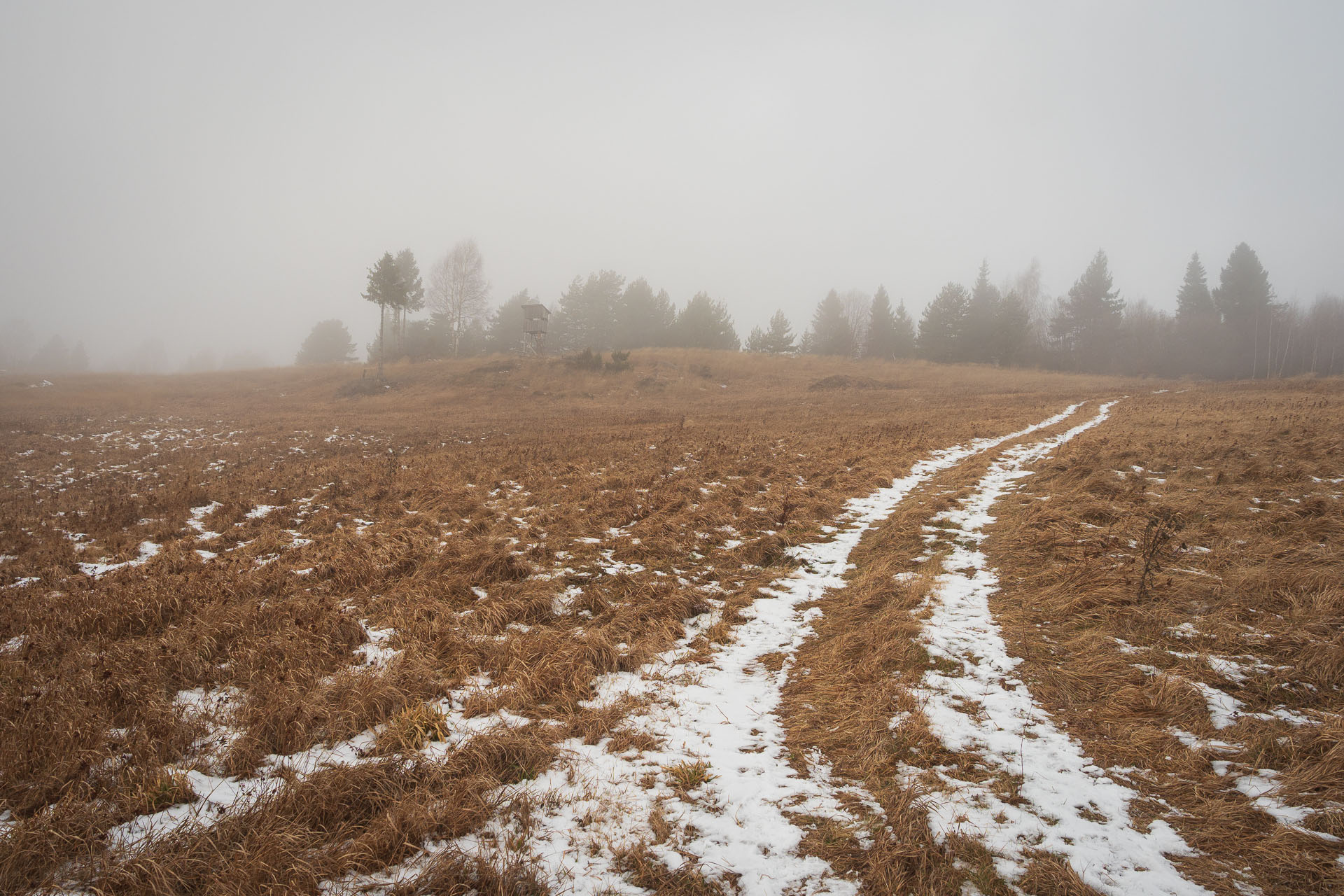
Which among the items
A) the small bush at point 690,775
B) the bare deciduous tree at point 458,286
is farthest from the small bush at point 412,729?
the bare deciduous tree at point 458,286

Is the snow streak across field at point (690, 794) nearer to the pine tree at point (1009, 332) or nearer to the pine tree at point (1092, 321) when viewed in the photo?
the pine tree at point (1009, 332)

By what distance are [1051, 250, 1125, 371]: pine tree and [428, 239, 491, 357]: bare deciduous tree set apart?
6371 cm

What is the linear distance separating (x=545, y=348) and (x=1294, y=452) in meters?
61.6

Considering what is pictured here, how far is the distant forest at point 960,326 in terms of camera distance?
53.6 metres

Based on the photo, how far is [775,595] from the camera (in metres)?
6.84

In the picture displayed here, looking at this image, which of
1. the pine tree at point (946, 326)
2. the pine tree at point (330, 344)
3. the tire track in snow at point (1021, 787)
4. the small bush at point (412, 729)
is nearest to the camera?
the tire track in snow at point (1021, 787)

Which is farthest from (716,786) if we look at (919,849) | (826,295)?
(826,295)

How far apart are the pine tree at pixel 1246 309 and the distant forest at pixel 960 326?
11 cm

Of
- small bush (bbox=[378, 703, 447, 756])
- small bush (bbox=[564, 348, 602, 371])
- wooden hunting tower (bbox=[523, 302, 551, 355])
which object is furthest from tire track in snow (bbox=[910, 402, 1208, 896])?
wooden hunting tower (bbox=[523, 302, 551, 355])

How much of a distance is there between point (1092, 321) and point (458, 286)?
2698 inches

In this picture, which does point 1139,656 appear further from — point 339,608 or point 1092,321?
point 1092,321

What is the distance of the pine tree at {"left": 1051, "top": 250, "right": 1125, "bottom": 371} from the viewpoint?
58.7 m

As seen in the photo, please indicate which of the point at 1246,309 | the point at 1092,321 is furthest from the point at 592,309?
the point at 1246,309

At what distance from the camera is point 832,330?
216 ft
